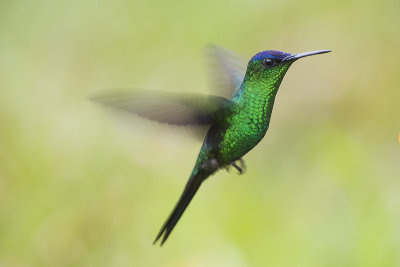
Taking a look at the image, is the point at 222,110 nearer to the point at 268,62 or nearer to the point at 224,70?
the point at 268,62

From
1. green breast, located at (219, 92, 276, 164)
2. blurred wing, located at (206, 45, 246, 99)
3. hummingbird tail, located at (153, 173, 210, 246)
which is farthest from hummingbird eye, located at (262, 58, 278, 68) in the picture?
hummingbird tail, located at (153, 173, 210, 246)

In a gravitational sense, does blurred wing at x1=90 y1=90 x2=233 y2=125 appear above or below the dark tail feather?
above

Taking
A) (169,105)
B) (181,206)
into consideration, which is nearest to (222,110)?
(169,105)

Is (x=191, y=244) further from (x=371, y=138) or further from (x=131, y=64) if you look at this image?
(x=131, y=64)

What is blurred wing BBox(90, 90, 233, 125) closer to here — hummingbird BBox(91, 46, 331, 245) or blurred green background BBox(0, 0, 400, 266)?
hummingbird BBox(91, 46, 331, 245)

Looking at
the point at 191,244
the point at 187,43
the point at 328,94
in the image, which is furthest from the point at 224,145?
the point at 187,43

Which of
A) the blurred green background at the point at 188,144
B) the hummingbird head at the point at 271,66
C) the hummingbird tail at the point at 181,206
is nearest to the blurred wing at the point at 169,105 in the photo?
the hummingbird head at the point at 271,66
